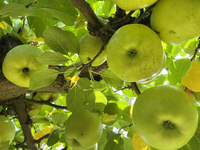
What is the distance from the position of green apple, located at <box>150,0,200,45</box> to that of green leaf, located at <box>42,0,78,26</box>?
623mm

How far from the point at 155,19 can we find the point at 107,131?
131 cm

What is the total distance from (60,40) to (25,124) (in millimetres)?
1293

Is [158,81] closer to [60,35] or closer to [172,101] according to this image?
[172,101]

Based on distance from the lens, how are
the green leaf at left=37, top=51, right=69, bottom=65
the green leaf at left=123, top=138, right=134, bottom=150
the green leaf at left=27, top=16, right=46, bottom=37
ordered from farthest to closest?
the green leaf at left=123, top=138, right=134, bottom=150 < the green leaf at left=27, top=16, right=46, bottom=37 < the green leaf at left=37, top=51, right=69, bottom=65

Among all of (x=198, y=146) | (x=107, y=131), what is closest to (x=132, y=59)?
(x=198, y=146)

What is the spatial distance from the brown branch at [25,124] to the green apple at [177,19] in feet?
5.66

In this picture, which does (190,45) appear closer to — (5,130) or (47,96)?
(47,96)

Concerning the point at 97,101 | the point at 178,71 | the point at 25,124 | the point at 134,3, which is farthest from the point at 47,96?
the point at 134,3

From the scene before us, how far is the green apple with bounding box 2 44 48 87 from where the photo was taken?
1.24 meters

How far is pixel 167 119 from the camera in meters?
0.88

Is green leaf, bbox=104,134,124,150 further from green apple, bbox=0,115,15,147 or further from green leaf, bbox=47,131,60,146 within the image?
green apple, bbox=0,115,15,147

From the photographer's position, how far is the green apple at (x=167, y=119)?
0.87 metres

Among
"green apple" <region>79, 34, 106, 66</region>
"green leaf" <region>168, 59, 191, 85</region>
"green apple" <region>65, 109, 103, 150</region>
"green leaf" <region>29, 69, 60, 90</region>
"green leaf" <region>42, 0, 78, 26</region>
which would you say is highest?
"green leaf" <region>42, 0, 78, 26</region>

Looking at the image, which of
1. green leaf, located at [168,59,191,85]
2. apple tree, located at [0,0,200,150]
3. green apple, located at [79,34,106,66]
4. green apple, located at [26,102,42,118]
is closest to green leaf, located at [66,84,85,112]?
apple tree, located at [0,0,200,150]
